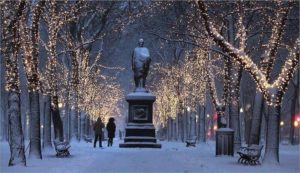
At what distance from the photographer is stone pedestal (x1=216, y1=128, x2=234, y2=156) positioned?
2642cm

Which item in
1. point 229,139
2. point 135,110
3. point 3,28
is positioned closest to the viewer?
point 3,28

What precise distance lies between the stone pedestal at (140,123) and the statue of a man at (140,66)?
140 cm

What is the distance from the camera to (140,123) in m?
33.5

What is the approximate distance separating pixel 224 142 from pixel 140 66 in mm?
10071

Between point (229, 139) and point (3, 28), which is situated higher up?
point (3, 28)

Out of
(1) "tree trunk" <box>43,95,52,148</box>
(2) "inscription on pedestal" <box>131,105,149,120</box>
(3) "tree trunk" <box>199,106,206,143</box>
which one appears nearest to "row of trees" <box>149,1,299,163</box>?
(3) "tree trunk" <box>199,106,206,143</box>

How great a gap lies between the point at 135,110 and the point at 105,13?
38.4 ft

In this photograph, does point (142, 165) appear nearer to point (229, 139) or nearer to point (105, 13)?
point (229, 139)

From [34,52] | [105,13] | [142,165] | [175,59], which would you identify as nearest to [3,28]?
[34,52]

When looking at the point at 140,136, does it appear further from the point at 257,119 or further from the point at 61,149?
the point at 257,119

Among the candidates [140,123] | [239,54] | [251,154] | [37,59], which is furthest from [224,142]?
[37,59]

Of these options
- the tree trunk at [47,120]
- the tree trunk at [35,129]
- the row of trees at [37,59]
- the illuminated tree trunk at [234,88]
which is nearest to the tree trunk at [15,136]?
the row of trees at [37,59]

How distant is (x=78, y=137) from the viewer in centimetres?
4700

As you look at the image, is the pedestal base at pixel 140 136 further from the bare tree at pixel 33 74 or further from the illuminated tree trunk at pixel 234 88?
the bare tree at pixel 33 74
